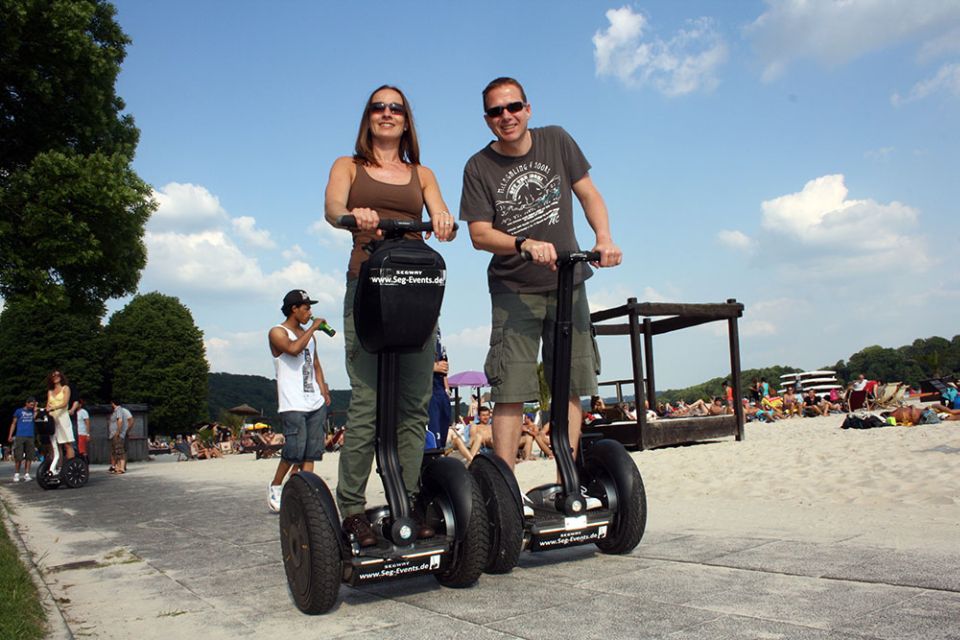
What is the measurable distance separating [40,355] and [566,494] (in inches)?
2184

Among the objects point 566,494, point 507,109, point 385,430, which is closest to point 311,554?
point 385,430

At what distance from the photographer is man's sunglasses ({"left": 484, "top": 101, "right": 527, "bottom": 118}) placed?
3.81 metres

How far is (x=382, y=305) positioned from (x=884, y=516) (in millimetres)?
3577

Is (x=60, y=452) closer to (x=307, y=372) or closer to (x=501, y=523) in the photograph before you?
→ (x=307, y=372)

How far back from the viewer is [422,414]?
129 inches

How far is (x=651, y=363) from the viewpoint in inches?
635

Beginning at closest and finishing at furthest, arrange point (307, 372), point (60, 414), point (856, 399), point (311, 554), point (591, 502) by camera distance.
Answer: point (311, 554) < point (591, 502) < point (307, 372) < point (60, 414) < point (856, 399)

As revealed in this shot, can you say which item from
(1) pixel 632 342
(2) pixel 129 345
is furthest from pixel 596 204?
(2) pixel 129 345

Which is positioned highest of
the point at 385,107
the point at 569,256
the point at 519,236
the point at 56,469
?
the point at 385,107

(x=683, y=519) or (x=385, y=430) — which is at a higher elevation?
(x=385, y=430)

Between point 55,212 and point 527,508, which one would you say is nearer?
point 527,508

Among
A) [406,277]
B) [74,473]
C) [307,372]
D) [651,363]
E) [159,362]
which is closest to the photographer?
[406,277]

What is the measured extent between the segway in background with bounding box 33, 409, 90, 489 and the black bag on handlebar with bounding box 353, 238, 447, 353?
34.9ft

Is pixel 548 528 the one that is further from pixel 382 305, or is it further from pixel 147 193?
pixel 147 193
